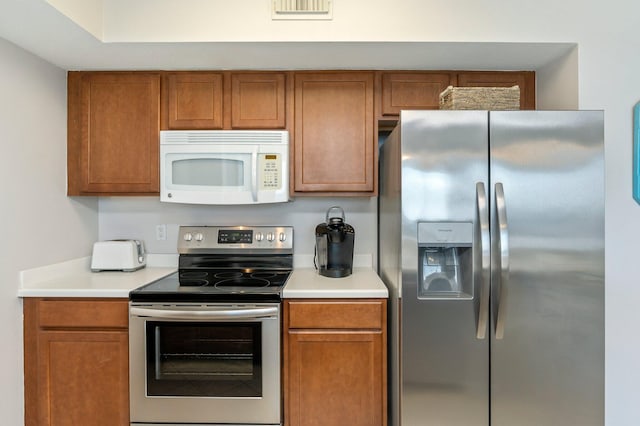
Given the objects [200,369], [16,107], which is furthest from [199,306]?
[16,107]

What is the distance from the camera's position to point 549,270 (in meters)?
1.73

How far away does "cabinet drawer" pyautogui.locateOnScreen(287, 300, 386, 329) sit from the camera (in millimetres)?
1917

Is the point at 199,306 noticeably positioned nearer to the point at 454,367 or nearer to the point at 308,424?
the point at 308,424

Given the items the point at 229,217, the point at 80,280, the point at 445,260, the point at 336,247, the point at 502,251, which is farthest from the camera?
the point at 229,217

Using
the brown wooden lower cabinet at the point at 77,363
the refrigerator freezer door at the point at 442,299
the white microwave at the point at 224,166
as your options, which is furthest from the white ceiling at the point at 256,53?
the brown wooden lower cabinet at the point at 77,363

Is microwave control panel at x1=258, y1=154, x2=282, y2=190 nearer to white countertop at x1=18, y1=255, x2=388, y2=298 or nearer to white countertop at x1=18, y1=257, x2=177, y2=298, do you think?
white countertop at x1=18, y1=255, x2=388, y2=298

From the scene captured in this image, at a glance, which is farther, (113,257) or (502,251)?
(113,257)

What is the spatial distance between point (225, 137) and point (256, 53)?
1.61ft

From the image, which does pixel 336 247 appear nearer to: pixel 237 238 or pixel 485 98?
pixel 237 238

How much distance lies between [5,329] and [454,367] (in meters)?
2.07

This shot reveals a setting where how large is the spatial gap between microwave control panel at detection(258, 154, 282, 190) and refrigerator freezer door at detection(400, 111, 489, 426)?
773mm

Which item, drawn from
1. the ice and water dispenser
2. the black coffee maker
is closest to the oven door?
the black coffee maker

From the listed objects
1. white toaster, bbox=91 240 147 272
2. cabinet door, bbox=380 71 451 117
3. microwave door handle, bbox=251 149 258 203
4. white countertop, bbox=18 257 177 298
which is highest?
cabinet door, bbox=380 71 451 117

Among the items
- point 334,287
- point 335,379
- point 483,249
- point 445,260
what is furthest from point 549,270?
point 335,379
